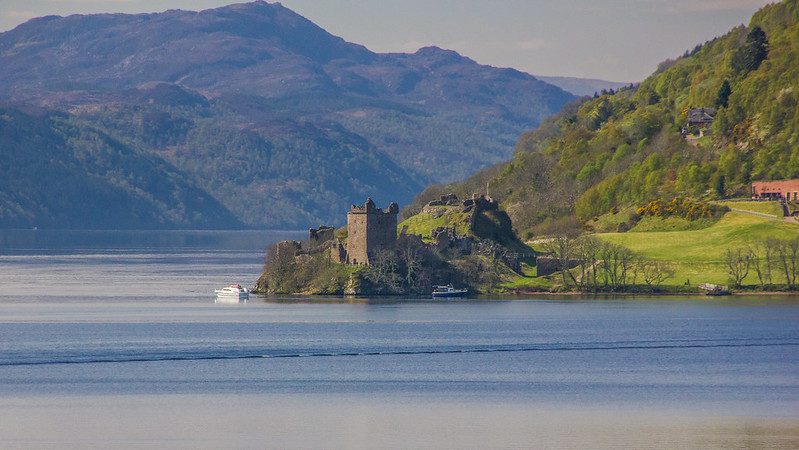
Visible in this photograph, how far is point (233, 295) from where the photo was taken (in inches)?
5566

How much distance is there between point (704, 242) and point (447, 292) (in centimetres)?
2983

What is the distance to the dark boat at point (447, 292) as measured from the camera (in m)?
143

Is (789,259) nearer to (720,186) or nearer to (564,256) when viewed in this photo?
(564,256)

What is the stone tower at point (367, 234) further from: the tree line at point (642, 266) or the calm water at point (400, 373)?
the tree line at point (642, 266)

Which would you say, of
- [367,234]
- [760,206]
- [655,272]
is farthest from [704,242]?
[367,234]

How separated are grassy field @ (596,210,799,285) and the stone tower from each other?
25602mm

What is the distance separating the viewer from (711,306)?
129 m

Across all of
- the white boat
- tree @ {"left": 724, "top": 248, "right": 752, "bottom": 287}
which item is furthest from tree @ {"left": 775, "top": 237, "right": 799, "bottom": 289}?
the white boat

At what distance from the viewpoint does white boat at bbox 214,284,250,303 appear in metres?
140

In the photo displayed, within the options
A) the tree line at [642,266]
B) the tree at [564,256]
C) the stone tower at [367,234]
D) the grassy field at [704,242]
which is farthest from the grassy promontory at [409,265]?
the grassy field at [704,242]

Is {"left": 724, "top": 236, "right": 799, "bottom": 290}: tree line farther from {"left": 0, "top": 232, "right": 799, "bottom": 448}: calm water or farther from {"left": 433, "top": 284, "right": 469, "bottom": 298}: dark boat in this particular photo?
{"left": 433, "top": 284, "right": 469, "bottom": 298}: dark boat

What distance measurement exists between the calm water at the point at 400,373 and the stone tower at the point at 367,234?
712 centimetres

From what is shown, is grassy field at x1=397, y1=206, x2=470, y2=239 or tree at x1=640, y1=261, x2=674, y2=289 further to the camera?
grassy field at x1=397, y1=206, x2=470, y2=239

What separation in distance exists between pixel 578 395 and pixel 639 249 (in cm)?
8313
